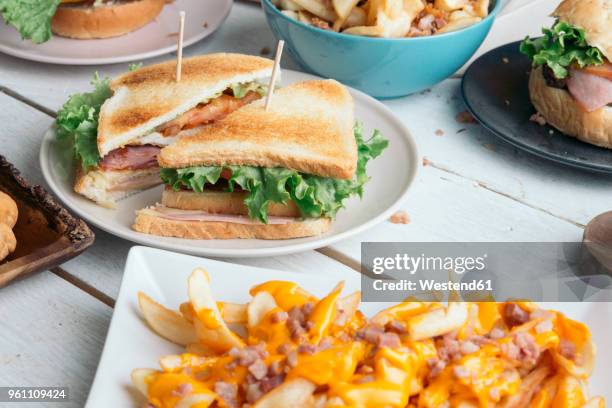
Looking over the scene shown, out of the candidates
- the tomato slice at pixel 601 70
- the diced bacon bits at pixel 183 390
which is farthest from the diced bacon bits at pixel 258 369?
the tomato slice at pixel 601 70

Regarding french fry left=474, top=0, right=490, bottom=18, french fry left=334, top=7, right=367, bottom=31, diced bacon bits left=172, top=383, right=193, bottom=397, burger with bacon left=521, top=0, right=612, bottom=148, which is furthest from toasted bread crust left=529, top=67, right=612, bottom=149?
diced bacon bits left=172, top=383, right=193, bottom=397

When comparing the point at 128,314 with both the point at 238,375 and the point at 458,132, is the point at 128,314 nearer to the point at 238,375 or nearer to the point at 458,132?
the point at 238,375

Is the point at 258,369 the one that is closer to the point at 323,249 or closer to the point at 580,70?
the point at 323,249

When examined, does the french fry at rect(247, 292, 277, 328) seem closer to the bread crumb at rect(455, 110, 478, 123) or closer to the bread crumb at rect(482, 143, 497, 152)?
the bread crumb at rect(482, 143, 497, 152)

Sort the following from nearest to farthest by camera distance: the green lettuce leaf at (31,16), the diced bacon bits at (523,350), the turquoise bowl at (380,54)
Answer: the diced bacon bits at (523,350) < the turquoise bowl at (380,54) < the green lettuce leaf at (31,16)

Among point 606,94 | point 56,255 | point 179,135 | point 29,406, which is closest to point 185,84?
point 179,135

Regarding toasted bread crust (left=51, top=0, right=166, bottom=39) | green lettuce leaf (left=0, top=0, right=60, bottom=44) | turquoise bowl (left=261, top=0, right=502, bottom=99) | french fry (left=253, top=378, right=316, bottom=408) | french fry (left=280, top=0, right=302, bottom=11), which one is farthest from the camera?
toasted bread crust (left=51, top=0, right=166, bottom=39)

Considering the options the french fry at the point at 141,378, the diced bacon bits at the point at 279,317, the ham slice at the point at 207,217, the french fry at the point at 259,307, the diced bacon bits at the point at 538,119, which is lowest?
the diced bacon bits at the point at 538,119

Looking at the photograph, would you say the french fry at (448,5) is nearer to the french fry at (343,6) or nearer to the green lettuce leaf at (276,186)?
the french fry at (343,6)
